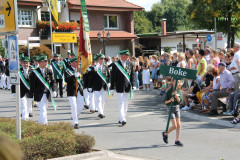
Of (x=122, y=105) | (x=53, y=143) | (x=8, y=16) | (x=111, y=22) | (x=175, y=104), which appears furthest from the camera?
(x=111, y=22)

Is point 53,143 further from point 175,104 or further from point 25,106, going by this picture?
point 25,106

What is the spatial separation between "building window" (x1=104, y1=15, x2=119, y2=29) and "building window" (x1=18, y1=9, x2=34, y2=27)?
30.8 ft

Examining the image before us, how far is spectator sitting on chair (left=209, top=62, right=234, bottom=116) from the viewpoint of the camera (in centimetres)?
1028

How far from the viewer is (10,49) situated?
6801mm

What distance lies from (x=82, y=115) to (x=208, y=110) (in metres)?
4.23

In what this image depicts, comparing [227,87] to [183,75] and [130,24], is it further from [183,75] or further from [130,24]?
[130,24]

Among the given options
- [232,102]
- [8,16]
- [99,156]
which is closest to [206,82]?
[232,102]

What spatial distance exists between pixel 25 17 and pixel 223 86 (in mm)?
26694

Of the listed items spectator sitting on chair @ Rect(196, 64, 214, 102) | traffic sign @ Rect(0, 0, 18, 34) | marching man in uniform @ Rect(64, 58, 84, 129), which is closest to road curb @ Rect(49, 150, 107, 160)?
traffic sign @ Rect(0, 0, 18, 34)

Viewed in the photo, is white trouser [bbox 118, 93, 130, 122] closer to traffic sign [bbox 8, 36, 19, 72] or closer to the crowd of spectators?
the crowd of spectators

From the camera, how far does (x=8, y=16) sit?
6656 mm

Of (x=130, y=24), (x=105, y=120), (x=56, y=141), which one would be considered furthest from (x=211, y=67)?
(x=130, y=24)

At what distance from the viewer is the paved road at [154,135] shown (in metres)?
6.47

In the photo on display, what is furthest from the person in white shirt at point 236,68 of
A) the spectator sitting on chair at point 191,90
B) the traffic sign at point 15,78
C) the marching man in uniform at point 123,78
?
the traffic sign at point 15,78
